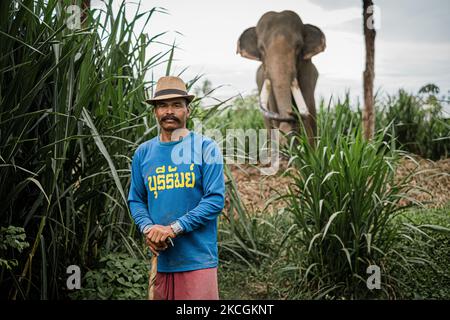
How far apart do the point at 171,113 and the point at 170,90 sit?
0.09m


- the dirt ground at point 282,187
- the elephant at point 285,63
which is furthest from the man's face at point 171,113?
the elephant at point 285,63

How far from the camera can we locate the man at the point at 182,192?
2590 mm

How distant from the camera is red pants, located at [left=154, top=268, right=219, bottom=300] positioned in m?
2.61

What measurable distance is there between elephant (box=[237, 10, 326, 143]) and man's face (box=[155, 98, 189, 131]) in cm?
561

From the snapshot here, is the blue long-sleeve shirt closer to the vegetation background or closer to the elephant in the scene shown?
the vegetation background

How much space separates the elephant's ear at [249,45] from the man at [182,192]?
6.60m

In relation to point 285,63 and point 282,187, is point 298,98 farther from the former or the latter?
point 282,187

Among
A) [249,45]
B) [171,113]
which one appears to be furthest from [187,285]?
[249,45]

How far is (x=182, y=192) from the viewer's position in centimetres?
259

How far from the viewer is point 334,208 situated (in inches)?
157

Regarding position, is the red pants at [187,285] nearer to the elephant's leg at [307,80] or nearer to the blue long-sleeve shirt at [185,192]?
the blue long-sleeve shirt at [185,192]

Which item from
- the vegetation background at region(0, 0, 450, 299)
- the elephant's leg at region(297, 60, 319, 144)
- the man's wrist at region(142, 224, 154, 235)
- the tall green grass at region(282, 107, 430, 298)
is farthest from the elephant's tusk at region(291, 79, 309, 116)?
the man's wrist at region(142, 224, 154, 235)
